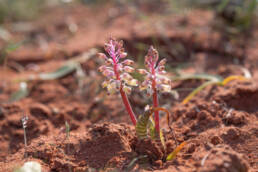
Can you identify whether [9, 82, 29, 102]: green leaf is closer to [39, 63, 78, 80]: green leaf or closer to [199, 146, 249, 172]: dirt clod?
[39, 63, 78, 80]: green leaf

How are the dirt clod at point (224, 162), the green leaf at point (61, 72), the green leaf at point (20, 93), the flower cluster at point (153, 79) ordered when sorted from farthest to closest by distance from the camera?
Result: the green leaf at point (61, 72), the green leaf at point (20, 93), the flower cluster at point (153, 79), the dirt clod at point (224, 162)

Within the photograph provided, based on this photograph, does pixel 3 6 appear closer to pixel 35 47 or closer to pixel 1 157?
pixel 35 47

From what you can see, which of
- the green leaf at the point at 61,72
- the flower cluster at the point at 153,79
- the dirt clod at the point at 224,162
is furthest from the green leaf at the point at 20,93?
the dirt clod at the point at 224,162

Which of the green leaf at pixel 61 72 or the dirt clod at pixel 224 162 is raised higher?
the green leaf at pixel 61 72

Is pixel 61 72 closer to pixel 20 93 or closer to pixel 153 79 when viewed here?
pixel 20 93

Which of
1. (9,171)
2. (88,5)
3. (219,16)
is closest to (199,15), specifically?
(219,16)

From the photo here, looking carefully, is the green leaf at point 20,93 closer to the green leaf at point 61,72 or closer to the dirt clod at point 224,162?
the green leaf at point 61,72

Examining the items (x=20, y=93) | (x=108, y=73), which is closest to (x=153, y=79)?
(x=108, y=73)
